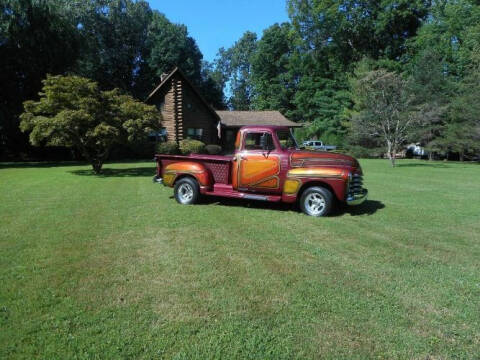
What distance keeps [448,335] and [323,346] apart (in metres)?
1.21

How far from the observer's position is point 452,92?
104 feet

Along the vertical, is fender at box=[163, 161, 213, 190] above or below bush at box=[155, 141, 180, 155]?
below

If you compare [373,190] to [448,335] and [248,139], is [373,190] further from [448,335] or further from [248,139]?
[448,335]

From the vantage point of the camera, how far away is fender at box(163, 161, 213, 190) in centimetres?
873

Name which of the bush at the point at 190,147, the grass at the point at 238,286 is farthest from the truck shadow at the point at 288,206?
the bush at the point at 190,147

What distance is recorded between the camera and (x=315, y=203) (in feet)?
25.4

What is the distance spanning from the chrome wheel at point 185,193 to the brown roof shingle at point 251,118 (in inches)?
979

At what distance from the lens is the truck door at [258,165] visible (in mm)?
8016

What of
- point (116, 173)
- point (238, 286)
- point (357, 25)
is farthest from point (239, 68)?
point (238, 286)

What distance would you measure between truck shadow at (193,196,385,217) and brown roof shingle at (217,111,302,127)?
80.2 feet

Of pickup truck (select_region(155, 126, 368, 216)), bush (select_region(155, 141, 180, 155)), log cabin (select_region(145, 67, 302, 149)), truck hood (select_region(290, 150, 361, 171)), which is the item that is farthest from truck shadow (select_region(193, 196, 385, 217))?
log cabin (select_region(145, 67, 302, 149))

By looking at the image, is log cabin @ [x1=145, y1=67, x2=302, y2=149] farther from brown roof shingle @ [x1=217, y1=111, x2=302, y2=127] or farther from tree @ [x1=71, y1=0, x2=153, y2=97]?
tree @ [x1=71, y1=0, x2=153, y2=97]

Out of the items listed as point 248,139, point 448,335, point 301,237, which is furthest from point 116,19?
point 448,335

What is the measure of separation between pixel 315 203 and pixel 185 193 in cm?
354
